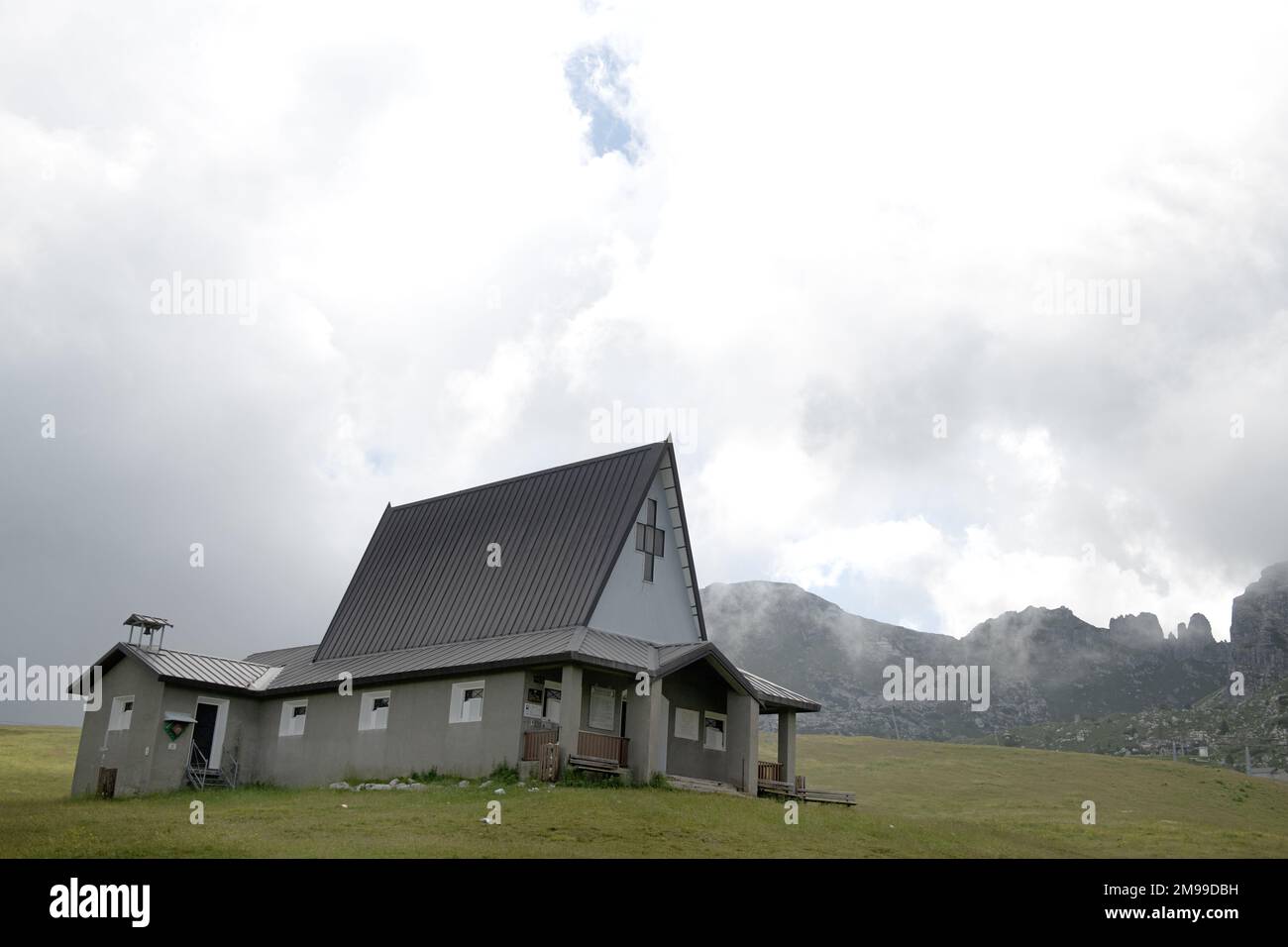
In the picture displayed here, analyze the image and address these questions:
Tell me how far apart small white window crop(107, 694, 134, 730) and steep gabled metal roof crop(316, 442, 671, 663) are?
6332 millimetres

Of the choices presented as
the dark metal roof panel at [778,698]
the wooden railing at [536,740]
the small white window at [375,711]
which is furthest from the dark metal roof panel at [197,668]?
the dark metal roof panel at [778,698]

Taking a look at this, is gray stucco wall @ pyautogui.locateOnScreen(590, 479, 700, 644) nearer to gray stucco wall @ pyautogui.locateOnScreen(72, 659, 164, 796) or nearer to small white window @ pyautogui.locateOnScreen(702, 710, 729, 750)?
small white window @ pyautogui.locateOnScreen(702, 710, 729, 750)

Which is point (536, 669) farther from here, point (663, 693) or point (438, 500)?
point (438, 500)

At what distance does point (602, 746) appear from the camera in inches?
1136

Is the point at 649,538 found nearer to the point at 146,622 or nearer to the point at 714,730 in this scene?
the point at 714,730

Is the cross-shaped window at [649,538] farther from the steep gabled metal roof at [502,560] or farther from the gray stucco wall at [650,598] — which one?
the steep gabled metal roof at [502,560]

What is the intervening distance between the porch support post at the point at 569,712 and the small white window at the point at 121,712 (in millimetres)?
16508

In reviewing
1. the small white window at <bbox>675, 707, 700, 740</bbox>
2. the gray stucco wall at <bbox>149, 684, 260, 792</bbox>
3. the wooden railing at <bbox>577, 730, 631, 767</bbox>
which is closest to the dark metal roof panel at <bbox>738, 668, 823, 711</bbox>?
the small white window at <bbox>675, 707, 700, 740</bbox>

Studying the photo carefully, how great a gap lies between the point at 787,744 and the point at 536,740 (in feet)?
32.6

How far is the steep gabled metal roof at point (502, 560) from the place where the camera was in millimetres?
33594

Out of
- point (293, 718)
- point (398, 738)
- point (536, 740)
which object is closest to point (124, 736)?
point (293, 718)
